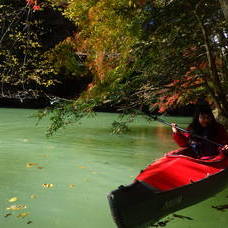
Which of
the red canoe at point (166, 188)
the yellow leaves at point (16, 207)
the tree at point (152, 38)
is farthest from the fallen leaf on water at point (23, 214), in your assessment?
the tree at point (152, 38)

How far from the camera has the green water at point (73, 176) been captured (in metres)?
4.02

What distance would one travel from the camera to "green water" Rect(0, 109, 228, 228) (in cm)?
402

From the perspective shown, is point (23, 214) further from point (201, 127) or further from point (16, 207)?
point (201, 127)

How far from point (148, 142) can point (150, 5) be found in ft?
17.3

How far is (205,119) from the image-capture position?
445cm

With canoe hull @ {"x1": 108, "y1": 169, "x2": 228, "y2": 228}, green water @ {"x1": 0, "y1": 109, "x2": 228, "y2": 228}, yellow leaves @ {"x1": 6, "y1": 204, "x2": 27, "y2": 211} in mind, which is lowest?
green water @ {"x1": 0, "y1": 109, "x2": 228, "y2": 228}

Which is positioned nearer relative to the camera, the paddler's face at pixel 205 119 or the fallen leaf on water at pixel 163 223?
the fallen leaf on water at pixel 163 223

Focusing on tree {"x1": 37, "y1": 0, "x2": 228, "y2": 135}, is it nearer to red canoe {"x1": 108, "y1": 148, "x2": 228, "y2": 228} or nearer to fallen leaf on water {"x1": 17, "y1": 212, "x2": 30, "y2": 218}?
red canoe {"x1": 108, "y1": 148, "x2": 228, "y2": 228}

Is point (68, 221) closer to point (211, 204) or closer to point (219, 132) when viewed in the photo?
point (211, 204)

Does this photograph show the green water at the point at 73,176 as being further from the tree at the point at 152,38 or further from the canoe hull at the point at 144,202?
the tree at the point at 152,38

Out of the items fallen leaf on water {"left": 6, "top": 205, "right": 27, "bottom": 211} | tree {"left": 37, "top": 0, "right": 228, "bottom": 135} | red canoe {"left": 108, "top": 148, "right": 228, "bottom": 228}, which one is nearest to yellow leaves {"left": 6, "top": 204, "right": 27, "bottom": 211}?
fallen leaf on water {"left": 6, "top": 205, "right": 27, "bottom": 211}

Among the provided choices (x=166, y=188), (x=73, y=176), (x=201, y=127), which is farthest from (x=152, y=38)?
(x=166, y=188)

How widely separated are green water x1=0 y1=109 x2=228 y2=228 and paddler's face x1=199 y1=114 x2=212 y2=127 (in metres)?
1.05

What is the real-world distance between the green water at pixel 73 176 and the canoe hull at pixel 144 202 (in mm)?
452
